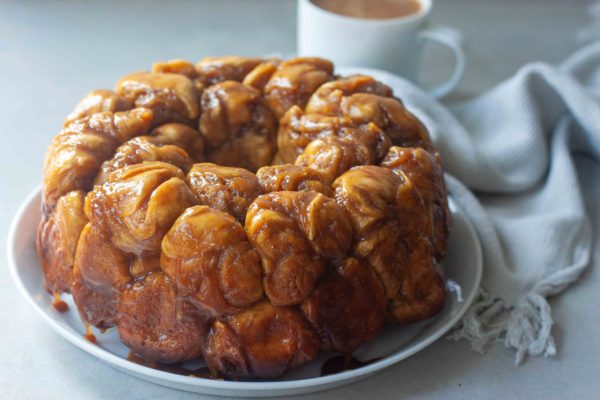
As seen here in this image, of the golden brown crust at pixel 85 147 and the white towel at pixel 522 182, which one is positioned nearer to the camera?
the golden brown crust at pixel 85 147

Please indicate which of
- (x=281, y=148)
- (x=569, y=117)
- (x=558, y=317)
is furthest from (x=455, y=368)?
(x=569, y=117)

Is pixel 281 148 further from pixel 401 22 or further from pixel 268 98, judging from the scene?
pixel 401 22

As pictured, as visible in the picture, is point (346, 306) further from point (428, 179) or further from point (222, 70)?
point (222, 70)

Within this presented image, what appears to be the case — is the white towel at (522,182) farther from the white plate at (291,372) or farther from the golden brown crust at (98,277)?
the golden brown crust at (98,277)

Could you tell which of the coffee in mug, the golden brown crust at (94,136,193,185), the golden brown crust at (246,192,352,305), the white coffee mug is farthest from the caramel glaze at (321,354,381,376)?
the coffee in mug

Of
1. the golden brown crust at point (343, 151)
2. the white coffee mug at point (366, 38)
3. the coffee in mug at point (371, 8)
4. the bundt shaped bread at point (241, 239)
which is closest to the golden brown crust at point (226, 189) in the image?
the bundt shaped bread at point (241, 239)

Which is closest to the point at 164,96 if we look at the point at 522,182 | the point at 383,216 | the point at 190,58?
the point at 383,216
